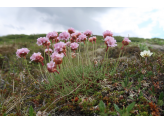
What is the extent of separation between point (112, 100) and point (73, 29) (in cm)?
194

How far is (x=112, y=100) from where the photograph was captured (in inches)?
92.2

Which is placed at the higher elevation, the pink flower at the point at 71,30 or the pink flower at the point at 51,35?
the pink flower at the point at 71,30

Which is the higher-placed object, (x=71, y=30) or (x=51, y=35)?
(x=71, y=30)

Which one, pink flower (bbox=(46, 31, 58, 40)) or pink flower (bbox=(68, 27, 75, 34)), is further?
pink flower (bbox=(68, 27, 75, 34))

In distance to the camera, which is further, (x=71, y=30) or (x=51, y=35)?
(x=71, y=30)

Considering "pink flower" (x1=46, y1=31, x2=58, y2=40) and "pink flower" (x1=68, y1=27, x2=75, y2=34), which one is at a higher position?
"pink flower" (x1=68, y1=27, x2=75, y2=34)

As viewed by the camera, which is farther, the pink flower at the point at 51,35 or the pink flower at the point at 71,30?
the pink flower at the point at 71,30
